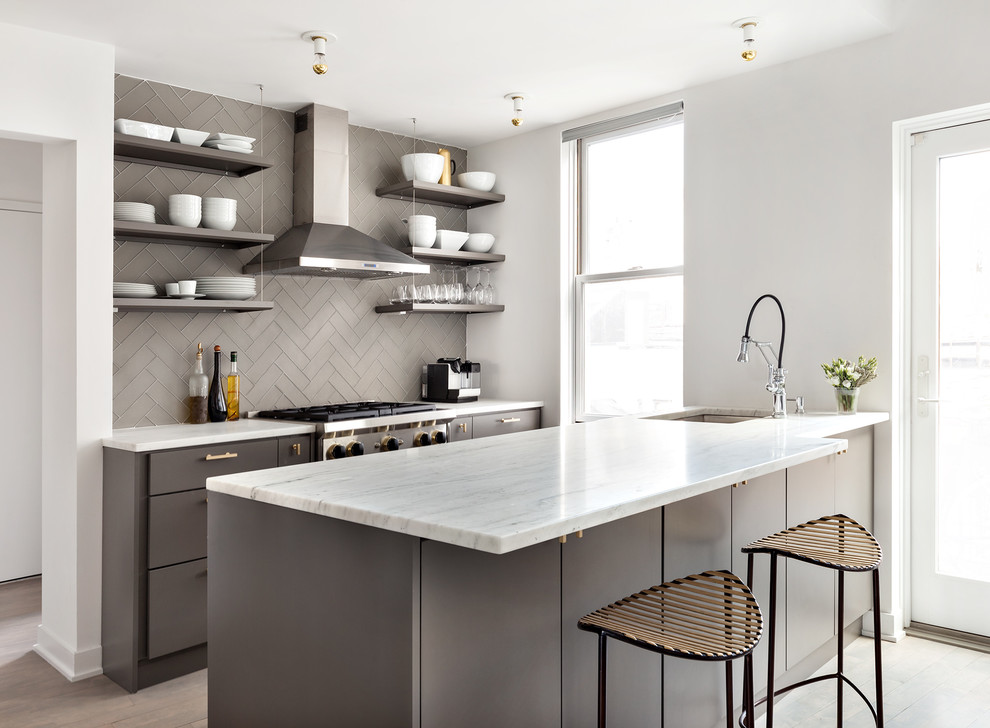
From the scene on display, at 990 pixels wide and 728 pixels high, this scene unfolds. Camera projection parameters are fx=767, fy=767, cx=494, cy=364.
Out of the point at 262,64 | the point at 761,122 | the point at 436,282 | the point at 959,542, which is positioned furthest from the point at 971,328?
the point at 262,64

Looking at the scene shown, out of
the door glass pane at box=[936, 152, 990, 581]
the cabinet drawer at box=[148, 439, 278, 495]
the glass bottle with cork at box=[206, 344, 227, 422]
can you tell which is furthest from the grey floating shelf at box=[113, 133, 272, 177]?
the door glass pane at box=[936, 152, 990, 581]

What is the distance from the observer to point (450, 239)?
4.78m

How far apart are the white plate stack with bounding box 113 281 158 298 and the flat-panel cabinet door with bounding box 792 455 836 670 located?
9.21ft

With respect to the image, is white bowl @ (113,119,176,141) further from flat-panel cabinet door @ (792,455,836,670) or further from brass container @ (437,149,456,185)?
flat-panel cabinet door @ (792,455,836,670)

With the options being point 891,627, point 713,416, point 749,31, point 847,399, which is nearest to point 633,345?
point 713,416

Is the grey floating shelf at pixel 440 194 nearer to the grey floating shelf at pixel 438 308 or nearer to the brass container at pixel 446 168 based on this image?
the brass container at pixel 446 168

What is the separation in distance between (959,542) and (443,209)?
3.47 meters

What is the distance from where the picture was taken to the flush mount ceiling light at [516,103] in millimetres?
→ 4074

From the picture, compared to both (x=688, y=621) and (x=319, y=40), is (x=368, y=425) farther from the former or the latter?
(x=688, y=621)

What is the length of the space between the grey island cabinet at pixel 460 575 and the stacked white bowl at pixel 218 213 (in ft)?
6.76

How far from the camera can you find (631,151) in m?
4.45

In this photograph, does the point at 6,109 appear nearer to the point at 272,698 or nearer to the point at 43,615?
the point at 43,615

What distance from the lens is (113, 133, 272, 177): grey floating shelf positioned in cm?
338

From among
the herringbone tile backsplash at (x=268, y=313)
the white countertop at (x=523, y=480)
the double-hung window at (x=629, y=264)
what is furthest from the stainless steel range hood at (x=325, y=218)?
the white countertop at (x=523, y=480)
